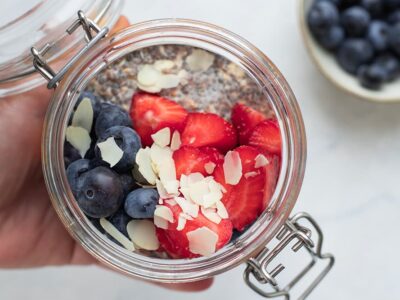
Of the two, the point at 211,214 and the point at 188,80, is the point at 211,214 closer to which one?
the point at 211,214

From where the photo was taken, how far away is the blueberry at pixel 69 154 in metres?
0.80

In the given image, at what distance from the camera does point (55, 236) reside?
1000 mm

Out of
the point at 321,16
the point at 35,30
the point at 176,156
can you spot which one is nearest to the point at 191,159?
the point at 176,156

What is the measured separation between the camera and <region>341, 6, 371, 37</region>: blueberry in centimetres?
104

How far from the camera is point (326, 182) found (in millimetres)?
1029

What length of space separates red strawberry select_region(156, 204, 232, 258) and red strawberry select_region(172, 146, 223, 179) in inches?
1.8

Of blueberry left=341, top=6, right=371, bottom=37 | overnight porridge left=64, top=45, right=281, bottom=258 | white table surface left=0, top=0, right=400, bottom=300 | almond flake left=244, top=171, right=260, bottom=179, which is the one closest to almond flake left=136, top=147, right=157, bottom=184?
overnight porridge left=64, top=45, right=281, bottom=258

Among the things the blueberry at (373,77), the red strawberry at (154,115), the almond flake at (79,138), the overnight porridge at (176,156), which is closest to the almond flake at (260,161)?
the overnight porridge at (176,156)

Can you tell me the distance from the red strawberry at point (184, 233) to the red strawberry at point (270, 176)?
0.19ft

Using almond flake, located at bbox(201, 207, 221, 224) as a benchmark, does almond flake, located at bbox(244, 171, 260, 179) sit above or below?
above

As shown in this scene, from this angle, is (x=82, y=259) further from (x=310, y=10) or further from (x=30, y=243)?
(x=310, y=10)

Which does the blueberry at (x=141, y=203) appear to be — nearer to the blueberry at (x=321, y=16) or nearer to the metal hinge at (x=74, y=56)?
the metal hinge at (x=74, y=56)

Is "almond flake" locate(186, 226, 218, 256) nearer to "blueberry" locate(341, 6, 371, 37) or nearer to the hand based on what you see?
the hand

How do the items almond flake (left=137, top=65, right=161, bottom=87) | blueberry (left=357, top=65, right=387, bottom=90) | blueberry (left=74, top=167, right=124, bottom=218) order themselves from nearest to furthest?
blueberry (left=74, top=167, right=124, bottom=218)
almond flake (left=137, top=65, right=161, bottom=87)
blueberry (left=357, top=65, right=387, bottom=90)
